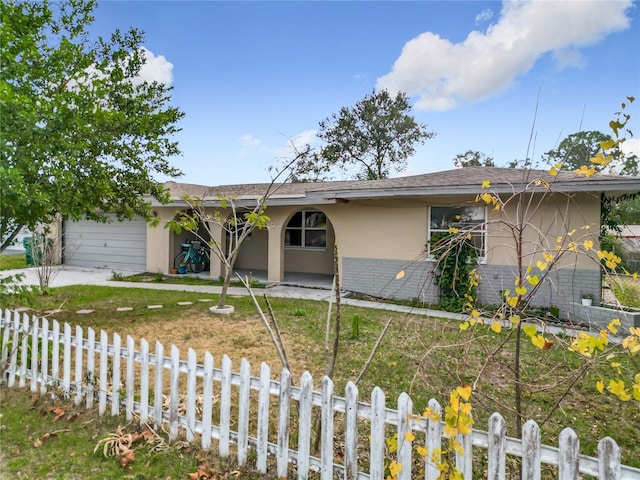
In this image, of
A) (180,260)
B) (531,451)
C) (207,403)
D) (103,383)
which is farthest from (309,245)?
(531,451)

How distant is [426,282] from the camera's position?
823cm

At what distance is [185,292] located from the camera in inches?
388

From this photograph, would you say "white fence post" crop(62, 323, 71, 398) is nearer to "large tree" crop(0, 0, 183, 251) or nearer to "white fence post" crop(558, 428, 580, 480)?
"large tree" crop(0, 0, 183, 251)

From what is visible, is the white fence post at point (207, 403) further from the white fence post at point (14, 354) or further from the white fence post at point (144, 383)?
the white fence post at point (14, 354)

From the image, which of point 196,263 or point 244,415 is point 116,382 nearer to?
point 244,415

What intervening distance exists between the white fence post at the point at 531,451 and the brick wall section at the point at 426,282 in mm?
5193

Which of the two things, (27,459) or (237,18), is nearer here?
(27,459)

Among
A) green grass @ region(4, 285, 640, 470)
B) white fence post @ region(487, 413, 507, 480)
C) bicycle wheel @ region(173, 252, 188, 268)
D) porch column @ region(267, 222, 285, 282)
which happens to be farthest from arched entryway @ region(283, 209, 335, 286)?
white fence post @ region(487, 413, 507, 480)

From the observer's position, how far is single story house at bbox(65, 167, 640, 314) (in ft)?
24.5

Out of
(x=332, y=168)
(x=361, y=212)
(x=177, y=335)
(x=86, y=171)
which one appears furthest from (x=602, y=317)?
(x=332, y=168)

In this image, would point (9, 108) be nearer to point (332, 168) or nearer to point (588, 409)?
point (588, 409)

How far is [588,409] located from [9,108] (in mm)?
6681

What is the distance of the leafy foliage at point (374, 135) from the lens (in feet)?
87.0

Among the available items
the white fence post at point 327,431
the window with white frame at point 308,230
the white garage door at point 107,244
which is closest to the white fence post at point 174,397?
the white fence post at point 327,431
